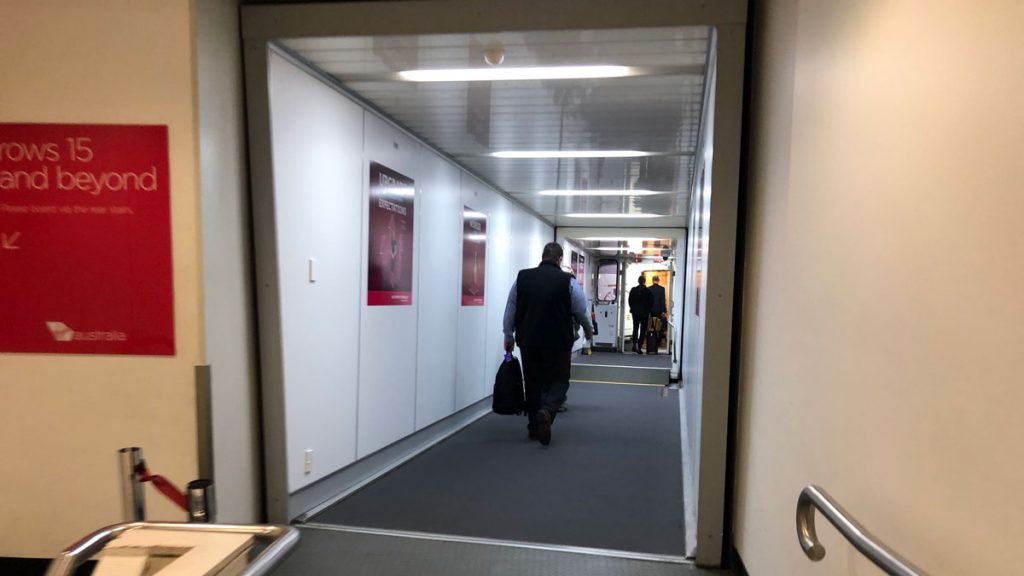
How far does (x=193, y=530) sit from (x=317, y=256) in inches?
87.3

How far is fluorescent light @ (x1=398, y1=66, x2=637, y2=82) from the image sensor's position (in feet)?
10.4

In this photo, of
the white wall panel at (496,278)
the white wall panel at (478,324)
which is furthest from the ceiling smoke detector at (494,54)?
the white wall panel at (496,278)

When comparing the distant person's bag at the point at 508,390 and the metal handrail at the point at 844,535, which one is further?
the distant person's bag at the point at 508,390

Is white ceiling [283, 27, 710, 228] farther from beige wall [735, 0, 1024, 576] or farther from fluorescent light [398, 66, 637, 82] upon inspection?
beige wall [735, 0, 1024, 576]

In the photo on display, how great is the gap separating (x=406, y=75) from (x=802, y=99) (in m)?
2.25

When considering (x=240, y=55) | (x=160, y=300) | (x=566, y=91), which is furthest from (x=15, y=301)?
(x=566, y=91)

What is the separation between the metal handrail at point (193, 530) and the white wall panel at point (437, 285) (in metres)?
3.38

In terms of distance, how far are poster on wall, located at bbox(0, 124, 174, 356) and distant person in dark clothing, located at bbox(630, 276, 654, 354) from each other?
38.6ft

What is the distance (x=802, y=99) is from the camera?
179cm

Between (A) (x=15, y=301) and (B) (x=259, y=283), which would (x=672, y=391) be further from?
(A) (x=15, y=301)

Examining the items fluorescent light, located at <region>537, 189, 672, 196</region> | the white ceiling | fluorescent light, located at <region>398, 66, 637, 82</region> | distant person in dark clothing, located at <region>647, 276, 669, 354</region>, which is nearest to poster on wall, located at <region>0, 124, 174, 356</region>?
the white ceiling

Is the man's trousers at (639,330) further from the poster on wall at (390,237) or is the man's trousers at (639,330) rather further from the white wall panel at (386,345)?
the poster on wall at (390,237)

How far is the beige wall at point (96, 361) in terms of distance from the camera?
8.11 feet

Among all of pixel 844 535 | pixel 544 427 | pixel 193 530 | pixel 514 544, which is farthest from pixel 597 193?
pixel 193 530
